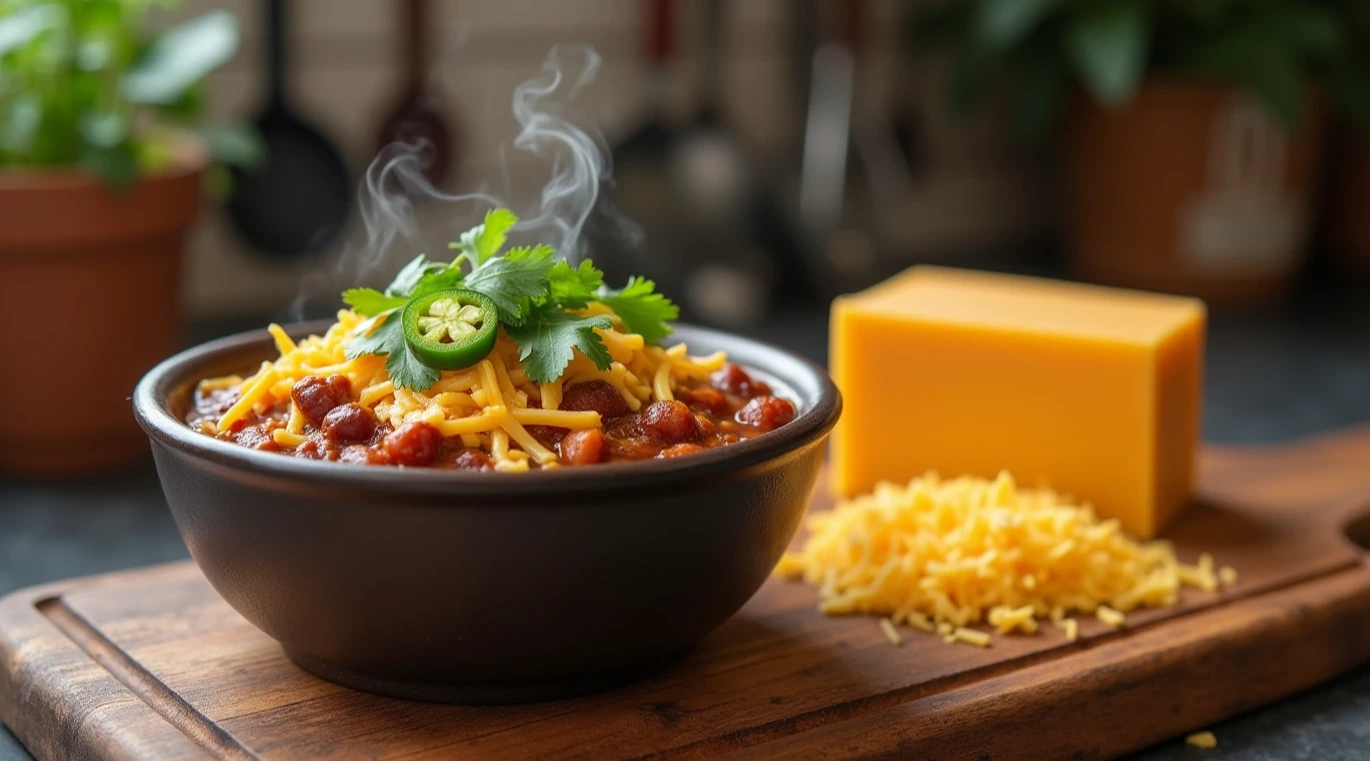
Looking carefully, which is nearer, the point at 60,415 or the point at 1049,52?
the point at 60,415

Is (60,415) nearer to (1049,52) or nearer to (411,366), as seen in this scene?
(411,366)

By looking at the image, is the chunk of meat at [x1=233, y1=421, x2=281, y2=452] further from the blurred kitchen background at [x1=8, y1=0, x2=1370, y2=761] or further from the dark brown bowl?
the blurred kitchen background at [x1=8, y1=0, x2=1370, y2=761]

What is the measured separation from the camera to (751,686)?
1356 mm

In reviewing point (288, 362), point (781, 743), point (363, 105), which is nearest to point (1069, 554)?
point (781, 743)

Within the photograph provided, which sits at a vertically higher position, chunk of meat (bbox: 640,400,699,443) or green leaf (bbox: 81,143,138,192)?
green leaf (bbox: 81,143,138,192)

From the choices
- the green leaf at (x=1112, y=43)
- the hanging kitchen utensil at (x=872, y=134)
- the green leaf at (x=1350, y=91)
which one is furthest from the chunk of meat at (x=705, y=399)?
the green leaf at (x=1350, y=91)

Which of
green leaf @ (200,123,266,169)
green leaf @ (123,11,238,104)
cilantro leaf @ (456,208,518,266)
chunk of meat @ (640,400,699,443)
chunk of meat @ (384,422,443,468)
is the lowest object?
chunk of meat @ (640,400,699,443)

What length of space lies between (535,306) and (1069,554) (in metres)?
0.62

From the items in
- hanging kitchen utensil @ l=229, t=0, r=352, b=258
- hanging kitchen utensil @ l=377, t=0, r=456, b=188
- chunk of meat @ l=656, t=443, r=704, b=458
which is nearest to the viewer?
chunk of meat @ l=656, t=443, r=704, b=458

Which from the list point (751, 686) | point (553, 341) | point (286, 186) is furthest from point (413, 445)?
point (286, 186)

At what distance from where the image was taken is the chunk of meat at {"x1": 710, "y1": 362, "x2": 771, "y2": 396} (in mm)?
1495

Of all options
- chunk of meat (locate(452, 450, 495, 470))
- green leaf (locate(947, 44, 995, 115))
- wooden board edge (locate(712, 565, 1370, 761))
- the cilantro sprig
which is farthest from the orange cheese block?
green leaf (locate(947, 44, 995, 115))

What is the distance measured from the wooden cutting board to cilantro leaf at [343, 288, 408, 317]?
Answer: 33 centimetres

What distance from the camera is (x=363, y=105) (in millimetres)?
2924
